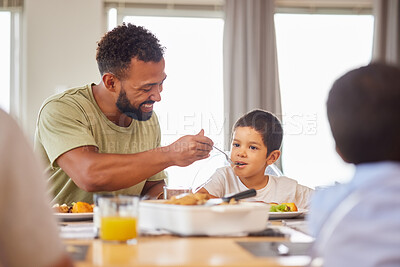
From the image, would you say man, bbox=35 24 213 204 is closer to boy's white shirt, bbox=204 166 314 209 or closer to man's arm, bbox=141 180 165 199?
man's arm, bbox=141 180 165 199

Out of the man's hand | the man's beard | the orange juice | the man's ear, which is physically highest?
the man's ear

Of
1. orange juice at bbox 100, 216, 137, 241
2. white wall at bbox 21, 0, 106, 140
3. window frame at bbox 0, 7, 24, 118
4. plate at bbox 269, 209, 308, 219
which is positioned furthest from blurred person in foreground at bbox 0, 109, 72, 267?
window frame at bbox 0, 7, 24, 118

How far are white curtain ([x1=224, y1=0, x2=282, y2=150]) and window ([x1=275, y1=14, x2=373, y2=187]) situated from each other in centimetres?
19

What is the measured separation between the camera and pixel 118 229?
1.23m

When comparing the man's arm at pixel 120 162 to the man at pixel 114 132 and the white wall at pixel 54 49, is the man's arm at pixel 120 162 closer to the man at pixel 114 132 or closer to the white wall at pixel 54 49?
the man at pixel 114 132

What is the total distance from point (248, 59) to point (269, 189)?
210 centimetres

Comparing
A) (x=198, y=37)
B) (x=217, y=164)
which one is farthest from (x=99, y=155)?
(x=198, y=37)

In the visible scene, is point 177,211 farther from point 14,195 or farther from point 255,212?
point 14,195

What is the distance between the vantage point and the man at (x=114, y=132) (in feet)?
6.54

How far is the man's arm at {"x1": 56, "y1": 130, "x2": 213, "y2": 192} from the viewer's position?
1.95 meters

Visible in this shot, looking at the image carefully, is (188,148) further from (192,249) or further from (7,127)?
(7,127)

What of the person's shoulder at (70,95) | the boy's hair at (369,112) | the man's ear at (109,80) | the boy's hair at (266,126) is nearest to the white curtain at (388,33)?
the boy's hair at (266,126)

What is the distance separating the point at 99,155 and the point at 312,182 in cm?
303

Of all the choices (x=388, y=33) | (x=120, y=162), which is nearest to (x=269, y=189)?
(x=120, y=162)
